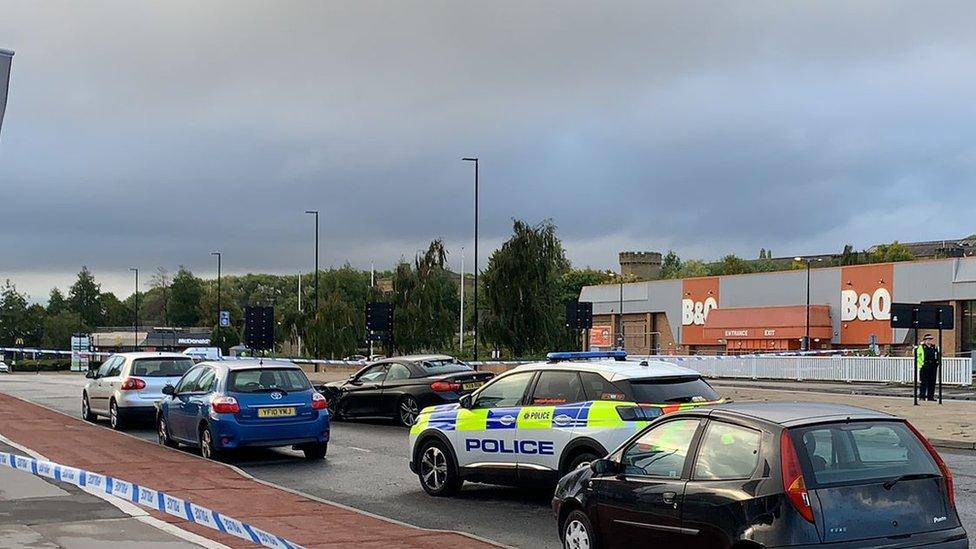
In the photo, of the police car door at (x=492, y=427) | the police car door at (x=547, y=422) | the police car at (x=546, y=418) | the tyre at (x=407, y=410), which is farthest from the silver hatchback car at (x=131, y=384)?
the police car door at (x=547, y=422)

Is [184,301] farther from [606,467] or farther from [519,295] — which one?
[606,467]

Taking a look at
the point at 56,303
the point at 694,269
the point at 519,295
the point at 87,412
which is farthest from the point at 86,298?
the point at 87,412

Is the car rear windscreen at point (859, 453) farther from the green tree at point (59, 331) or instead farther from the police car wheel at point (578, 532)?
the green tree at point (59, 331)

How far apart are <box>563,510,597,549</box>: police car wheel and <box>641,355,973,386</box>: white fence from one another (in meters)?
32.4

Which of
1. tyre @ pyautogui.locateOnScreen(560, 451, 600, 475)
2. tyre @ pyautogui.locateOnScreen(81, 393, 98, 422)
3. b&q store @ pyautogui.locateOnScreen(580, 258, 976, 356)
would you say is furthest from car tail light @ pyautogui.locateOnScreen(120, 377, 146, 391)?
b&q store @ pyautogui.locateOnScreen(580, 258, 976, 356)

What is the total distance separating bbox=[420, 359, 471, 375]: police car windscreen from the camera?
74.6 ft

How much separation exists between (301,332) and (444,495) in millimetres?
57412

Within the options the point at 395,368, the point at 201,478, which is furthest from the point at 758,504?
the point at 395,368

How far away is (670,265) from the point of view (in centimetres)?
17588

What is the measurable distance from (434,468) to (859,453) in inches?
279

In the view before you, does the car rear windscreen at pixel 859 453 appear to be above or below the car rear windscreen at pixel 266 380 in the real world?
above

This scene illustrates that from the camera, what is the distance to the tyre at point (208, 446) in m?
17.1

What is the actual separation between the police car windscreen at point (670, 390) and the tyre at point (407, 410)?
1074 cm

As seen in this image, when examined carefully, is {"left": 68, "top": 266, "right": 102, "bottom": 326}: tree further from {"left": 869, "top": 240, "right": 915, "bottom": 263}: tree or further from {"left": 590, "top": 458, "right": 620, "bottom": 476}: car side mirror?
{"left": 590, "top": 458, "right": 620, "bottom": 476}: car side mirror
